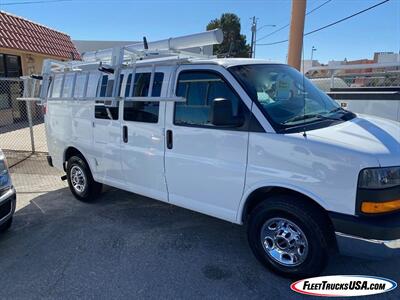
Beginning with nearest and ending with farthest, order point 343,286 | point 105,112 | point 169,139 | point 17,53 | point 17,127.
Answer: point 343,286 → point 169,139 → point 105,112 → point 17,127 → point 17,53

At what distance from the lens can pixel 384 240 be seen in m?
2.73

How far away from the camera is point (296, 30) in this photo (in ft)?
37.4

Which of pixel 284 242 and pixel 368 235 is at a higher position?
pixel 368 235

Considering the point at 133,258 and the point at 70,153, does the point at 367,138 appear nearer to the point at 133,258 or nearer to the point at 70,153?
the point at 133,258

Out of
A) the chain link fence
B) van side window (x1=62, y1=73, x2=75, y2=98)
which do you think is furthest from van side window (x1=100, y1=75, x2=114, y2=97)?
the chain link fence

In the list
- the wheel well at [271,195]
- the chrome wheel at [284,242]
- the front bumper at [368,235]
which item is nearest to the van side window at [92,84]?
the wheel well at [271,195]

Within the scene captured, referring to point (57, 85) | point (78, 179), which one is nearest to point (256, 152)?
point (78, 179)

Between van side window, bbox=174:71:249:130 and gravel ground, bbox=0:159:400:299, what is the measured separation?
145 cm

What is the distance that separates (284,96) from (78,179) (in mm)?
3593

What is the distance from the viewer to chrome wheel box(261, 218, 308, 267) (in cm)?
316

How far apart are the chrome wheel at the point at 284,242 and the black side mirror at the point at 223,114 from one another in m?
1.03

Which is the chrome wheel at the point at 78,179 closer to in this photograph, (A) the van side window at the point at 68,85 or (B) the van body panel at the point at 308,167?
(A) the van side window at the point at 68,85

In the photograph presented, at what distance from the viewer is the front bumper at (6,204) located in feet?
12.8

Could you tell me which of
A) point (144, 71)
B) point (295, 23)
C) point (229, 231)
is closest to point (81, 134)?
point (144, 71)
